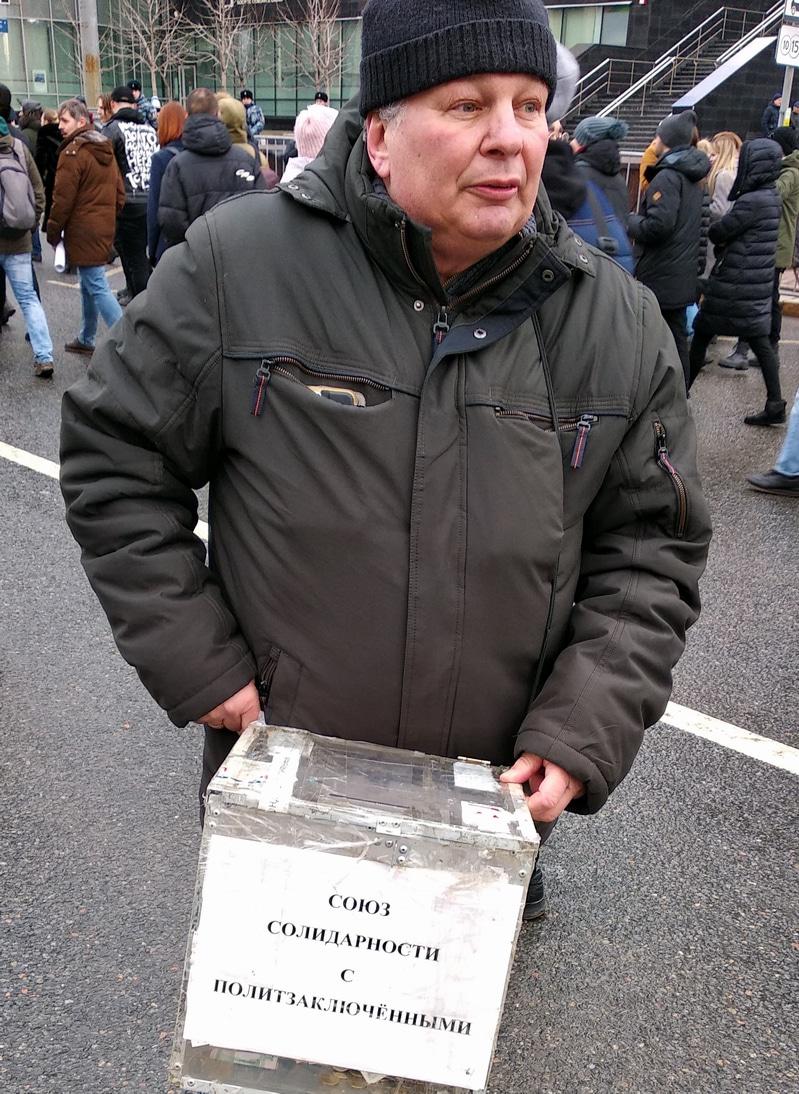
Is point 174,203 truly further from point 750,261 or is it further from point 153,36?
point 153,36

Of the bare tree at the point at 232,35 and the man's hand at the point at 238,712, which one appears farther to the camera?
the bare tree at the point at 232,35

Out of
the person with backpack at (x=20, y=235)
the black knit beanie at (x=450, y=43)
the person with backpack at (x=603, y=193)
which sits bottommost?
the person with backpack at (x=20, y=235)

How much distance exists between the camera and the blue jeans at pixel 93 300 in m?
8.39

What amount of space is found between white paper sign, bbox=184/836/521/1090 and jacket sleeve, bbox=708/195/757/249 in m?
6.79

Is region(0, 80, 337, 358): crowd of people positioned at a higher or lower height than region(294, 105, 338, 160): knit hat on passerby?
lower

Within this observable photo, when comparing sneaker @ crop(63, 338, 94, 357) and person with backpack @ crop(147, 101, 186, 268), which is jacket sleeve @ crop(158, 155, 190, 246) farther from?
sneaker @ crop(63, 338, 94, 357)

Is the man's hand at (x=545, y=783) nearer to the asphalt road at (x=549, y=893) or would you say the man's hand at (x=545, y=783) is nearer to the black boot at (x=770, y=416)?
the asphalt road at (x=549, y=893)

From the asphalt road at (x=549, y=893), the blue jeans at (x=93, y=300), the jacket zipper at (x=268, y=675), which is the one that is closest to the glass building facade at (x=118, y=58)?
the blue jeans at (x=93, y=300)

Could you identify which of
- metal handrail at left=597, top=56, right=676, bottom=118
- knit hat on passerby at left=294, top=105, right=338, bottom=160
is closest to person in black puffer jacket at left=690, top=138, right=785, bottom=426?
knit hat on passerby at left=294, top=105, right=338, bottom=160

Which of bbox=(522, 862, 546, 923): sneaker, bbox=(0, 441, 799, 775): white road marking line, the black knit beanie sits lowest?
bbox=(0, 441, 799, 775): white road marking line

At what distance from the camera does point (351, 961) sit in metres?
1.45

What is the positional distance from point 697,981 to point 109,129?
899 centimetres

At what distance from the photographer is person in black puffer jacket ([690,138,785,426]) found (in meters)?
7.30

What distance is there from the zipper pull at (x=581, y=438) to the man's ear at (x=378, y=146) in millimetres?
481
